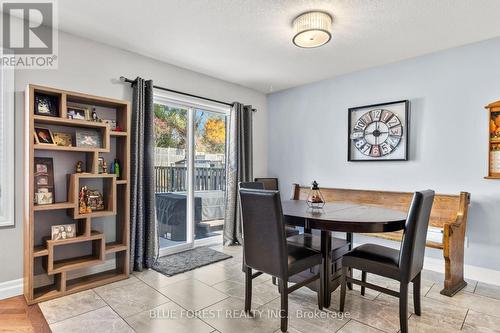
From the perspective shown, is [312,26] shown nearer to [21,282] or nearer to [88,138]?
[88,138]

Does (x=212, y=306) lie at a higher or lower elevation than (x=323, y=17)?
lower

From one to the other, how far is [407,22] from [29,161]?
3.54m

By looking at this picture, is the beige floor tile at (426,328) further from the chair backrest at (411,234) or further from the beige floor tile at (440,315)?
the chair backrest at (411,234)

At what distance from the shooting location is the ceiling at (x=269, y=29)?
2391mm

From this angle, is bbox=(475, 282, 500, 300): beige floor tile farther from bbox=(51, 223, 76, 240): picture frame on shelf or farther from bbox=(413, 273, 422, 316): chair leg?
bbox=(51, 223, 76, 240): picture frame on shelf

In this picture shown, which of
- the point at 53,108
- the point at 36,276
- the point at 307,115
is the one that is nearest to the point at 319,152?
the point at 307,115

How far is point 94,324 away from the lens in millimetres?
2125

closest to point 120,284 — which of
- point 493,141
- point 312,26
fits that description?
point 312,26

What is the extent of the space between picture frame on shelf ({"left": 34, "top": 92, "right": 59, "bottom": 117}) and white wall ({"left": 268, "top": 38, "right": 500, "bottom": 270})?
128 inches

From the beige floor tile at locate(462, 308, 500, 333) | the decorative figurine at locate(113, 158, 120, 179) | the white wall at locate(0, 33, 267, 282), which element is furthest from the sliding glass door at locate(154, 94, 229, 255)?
the beige floor tile at locate(462, 308, 500, 333)

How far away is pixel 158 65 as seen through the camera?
360 centimetres

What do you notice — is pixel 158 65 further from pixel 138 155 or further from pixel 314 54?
pixel 314 54

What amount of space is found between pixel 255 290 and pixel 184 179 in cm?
192

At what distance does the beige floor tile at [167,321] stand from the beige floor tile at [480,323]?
74.0 inches
